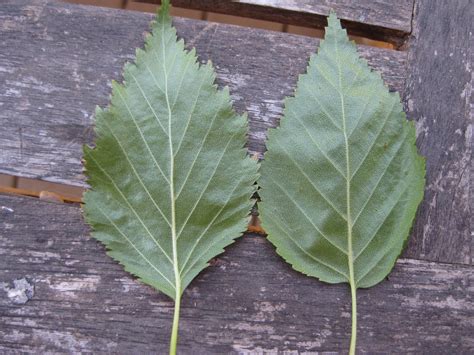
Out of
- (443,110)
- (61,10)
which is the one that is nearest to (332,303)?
(443,110)

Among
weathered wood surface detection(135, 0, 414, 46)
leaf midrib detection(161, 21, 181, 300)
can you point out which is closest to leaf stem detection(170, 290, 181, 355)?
leaf midrib detection(161, 21, 181, 300)

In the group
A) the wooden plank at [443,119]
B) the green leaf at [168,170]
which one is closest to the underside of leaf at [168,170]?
the green leaf at [168,170]

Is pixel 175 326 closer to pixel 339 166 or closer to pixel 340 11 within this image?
pixel 339 166

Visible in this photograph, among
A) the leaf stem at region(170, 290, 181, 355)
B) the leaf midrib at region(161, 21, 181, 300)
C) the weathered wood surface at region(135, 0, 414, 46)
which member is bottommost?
the leaf stem at region(170, 290, 181, 355)

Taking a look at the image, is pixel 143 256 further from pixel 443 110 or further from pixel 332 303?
pixel 443 110

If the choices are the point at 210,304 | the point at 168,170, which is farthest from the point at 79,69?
the point at 210,304

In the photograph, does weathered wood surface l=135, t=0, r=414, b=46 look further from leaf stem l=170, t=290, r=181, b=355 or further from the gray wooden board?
leaf stem l=170, t=290, r=181, b=355

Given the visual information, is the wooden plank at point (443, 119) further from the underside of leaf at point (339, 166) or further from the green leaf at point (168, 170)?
the green leaf at point (168, 170)
